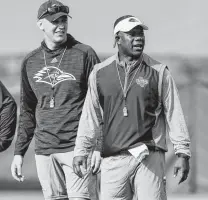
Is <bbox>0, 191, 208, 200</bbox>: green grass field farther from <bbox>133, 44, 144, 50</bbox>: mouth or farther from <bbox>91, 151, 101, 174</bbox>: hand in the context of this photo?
<bbox>133, 44, 144, 50</bbox>: mouth

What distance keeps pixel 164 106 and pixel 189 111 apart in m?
7.34

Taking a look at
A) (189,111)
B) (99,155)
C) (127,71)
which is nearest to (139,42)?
(127,71)

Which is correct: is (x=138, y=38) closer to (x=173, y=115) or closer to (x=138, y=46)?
(x=138, y=46)

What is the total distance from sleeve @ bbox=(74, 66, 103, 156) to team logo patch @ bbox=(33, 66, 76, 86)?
57cm

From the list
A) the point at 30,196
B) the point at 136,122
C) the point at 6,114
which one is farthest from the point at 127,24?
the point at 30,196

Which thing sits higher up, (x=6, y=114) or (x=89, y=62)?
(x=89, y=62)

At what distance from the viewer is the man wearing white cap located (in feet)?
27.7

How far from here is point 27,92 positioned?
9609mm

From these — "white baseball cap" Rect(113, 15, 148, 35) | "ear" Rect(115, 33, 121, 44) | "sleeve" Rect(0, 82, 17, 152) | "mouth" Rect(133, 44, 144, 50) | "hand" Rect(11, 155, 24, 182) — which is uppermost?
"white baseball cap" Rect(113, 15, 148, 35)

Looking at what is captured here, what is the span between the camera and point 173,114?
8.48m

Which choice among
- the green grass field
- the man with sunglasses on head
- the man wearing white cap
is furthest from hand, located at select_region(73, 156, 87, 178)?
the green grass field

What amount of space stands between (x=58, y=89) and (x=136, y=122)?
106 centimetres

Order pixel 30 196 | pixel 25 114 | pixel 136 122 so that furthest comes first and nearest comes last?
pixel 30 196
pixel 25 114
pixel 136 122

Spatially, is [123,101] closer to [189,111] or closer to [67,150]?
[67,150]
